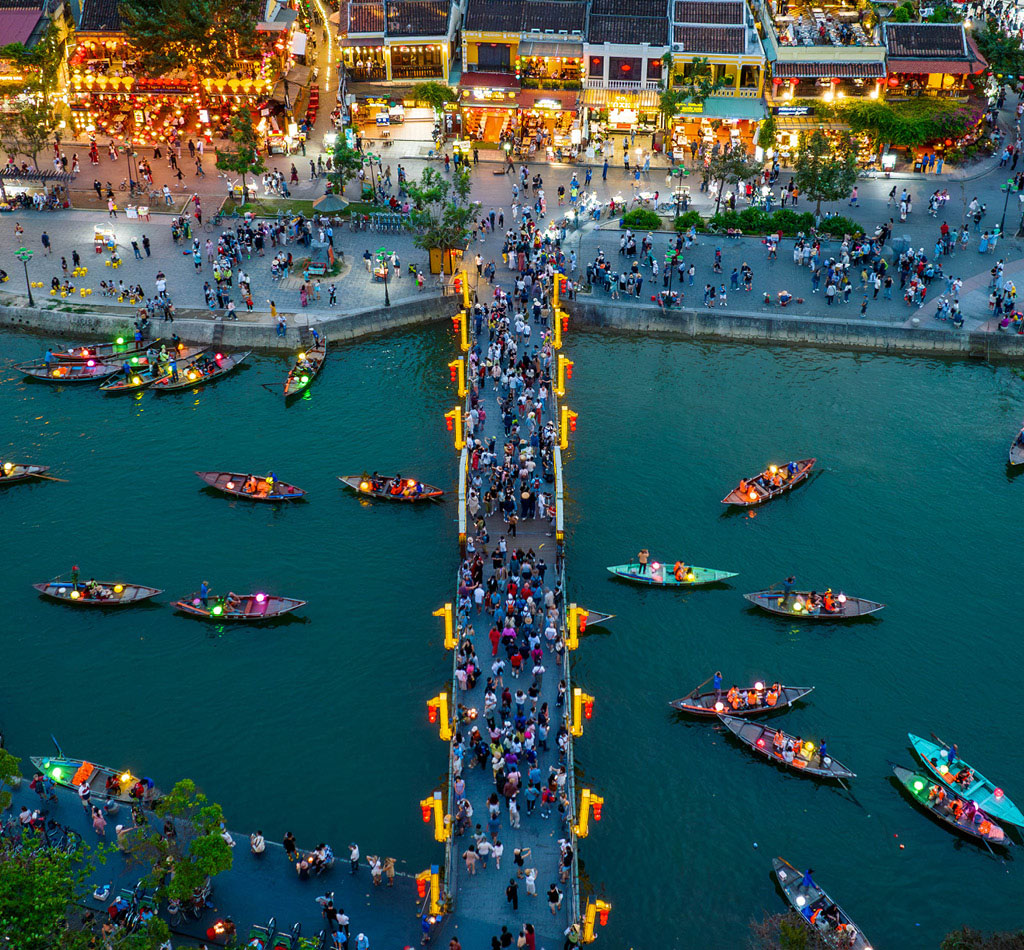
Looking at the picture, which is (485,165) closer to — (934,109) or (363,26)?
(363,26)

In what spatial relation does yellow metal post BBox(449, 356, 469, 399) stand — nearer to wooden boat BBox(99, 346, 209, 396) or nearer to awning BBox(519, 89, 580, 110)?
wooden boat BBox(99, 346, 209, 396)

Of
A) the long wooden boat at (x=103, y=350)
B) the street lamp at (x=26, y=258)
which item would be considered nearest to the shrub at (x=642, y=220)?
the long wooden boat at (x=103, y=350)

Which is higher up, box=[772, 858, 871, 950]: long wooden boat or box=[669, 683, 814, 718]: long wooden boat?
box=[669, 683, 814, 718]: long wooden boat

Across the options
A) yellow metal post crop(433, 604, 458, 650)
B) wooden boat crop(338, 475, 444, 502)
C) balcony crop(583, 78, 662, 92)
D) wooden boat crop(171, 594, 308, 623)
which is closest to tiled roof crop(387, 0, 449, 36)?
balcony crop(583, 78, 662, 92)

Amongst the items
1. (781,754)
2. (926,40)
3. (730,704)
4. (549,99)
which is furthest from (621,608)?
(926,40)

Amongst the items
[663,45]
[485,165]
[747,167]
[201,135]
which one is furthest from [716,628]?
[201,135]

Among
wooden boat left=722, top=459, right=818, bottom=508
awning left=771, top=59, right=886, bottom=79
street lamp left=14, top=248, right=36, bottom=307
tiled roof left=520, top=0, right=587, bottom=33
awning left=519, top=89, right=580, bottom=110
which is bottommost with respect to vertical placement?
wooden boat left=722, top=459, right=818, bottom=508
